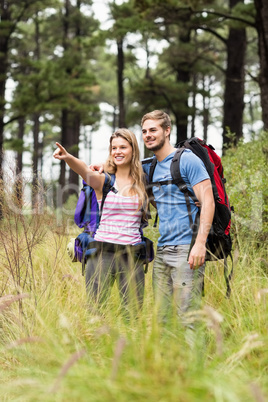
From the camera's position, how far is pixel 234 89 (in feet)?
42.9

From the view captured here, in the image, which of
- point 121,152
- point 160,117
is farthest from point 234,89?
point 121,152

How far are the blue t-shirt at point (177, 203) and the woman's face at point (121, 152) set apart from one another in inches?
11.8

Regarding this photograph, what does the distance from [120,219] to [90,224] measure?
33 centimetres

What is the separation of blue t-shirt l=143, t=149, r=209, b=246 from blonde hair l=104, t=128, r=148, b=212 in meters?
0.11

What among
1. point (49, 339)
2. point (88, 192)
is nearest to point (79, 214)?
point (88, 192)

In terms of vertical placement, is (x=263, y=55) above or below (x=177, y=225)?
above

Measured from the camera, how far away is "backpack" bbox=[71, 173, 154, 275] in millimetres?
3475

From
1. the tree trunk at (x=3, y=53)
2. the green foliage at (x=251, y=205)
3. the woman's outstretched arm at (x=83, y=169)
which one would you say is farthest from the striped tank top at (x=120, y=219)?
the tree trunk at (x=3, y=53)

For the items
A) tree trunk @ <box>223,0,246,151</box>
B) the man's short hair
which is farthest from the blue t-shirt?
tree trunk @ <box>223,0,246,151</box>

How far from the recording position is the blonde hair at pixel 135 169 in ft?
11.2

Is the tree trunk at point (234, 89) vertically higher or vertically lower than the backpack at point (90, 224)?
higher

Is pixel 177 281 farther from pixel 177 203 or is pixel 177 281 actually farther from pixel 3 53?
pixel 3 53

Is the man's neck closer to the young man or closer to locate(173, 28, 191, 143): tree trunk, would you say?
the young man

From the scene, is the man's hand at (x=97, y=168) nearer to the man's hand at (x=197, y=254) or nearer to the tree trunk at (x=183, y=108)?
the man's hand at (x=197, y=254)
